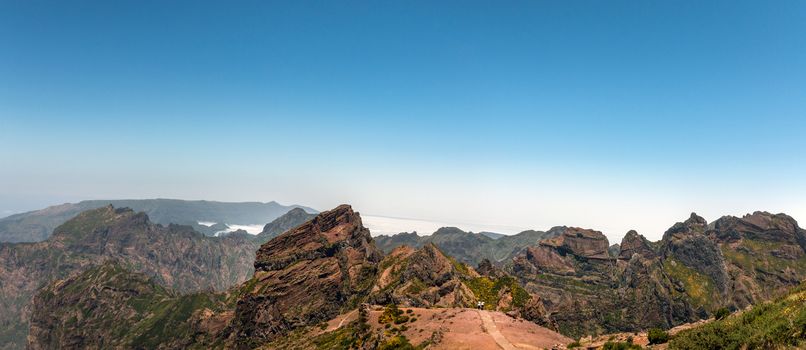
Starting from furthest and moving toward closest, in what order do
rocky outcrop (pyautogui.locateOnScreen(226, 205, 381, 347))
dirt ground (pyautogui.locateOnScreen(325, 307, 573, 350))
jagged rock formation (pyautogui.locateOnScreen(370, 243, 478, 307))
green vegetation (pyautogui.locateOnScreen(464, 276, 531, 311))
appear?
rocky outcrop (pyautogui.locateOnScreen(226, 205, 381, 347)) → green vegetation (pyautogui.locateOnScreen(464, 276, 531, 311)) → jagged rock formation (pyautogui.locateOnScreen(370, 243, 478, 307)) → dirt ground (pyautogui.locateOnScreen(325, 307, 573, 350))

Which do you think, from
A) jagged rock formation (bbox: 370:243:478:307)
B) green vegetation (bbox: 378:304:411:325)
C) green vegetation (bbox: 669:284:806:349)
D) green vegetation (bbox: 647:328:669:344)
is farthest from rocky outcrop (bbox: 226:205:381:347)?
green vegetation (bbox: 669:284:806:349)

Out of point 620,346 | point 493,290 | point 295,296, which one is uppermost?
point 620,346

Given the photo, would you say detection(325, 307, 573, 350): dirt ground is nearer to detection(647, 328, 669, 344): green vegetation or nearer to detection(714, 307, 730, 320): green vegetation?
detection(647, 328, 669, 344): green vegetation

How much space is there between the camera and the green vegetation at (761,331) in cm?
3528

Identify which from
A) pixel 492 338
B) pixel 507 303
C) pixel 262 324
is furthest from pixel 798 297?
pixel 262 324

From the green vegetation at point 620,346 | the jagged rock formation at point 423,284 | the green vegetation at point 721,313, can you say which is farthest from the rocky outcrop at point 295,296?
the green vegetation at point 721,313

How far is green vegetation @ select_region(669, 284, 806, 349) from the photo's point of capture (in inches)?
1389

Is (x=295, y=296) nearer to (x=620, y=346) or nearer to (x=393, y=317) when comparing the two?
(x=393, y=317)

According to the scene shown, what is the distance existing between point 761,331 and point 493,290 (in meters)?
137

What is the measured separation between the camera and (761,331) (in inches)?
1496

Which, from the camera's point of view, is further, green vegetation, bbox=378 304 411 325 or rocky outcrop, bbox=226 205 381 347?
rocky outcrop, bbox=226 205 381 347

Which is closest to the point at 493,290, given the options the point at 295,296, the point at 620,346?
the point at 295,296

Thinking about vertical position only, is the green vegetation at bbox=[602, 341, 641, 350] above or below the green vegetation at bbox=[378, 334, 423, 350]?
above

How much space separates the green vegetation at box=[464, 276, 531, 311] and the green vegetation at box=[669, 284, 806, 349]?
107 metres
